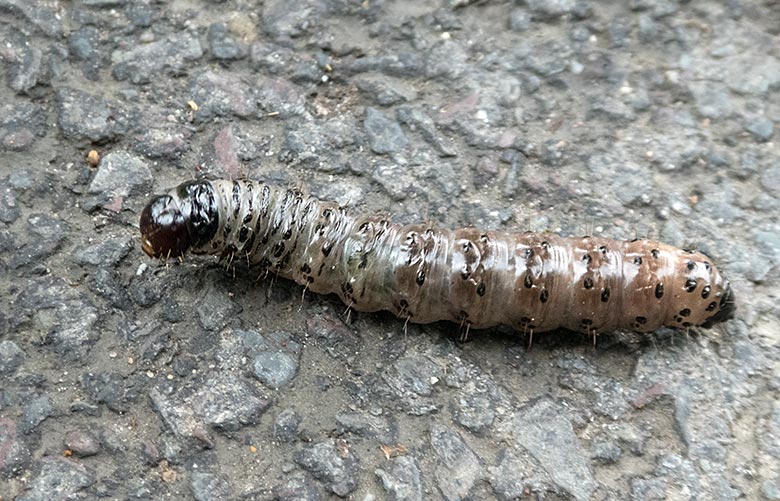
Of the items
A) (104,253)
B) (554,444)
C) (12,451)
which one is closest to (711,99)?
(554,444)

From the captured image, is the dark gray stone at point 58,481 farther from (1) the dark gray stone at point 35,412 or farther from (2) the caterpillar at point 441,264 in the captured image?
(2) the caterpillar at point 441,264

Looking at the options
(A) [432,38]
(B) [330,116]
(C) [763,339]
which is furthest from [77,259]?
(C) [763,339]

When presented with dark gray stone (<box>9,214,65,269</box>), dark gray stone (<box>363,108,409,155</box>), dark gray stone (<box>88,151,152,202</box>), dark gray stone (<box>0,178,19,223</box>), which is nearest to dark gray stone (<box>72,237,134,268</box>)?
dark gray stone (<box>9,214,65,269</box>)

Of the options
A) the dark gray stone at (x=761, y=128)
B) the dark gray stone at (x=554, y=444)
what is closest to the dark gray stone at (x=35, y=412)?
the dark gray stone at (x=554, y=444)

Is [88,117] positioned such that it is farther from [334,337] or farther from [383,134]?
[334,337]

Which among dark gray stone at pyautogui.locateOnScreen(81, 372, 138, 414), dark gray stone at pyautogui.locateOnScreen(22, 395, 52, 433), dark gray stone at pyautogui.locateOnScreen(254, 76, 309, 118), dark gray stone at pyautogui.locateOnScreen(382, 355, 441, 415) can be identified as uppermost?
dark gray stone at pyautogui.locateOnScreen(254, 76, 309, 118)

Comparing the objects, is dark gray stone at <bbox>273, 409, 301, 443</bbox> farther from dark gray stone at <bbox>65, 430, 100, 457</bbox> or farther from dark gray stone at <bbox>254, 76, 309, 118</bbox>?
dark gray stone at <bbox>254, 76, 309, 118</bbox>
